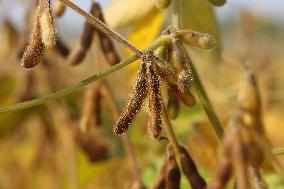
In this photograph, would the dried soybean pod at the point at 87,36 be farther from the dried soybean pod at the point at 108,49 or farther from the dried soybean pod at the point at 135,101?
the dried soybean pod at the point at 135,101

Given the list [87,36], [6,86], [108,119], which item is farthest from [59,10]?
[6,86]

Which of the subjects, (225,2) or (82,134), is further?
(82,134)

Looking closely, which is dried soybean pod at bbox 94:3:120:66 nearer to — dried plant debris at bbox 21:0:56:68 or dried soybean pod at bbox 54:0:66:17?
dried soybean pod at bbox 54:0:66:17

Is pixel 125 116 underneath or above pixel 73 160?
underneath

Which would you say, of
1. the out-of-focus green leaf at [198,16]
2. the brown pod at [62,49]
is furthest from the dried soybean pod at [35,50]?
the brown pod at [62,49]

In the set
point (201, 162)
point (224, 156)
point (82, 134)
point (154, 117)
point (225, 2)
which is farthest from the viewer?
point (82, 134)

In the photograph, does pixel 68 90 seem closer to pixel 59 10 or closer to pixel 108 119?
pixel 59 10

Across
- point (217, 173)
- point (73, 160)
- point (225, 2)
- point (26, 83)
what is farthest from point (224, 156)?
point (26, 83)

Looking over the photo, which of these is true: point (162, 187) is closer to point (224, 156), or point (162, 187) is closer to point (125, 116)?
point (125, 116)
